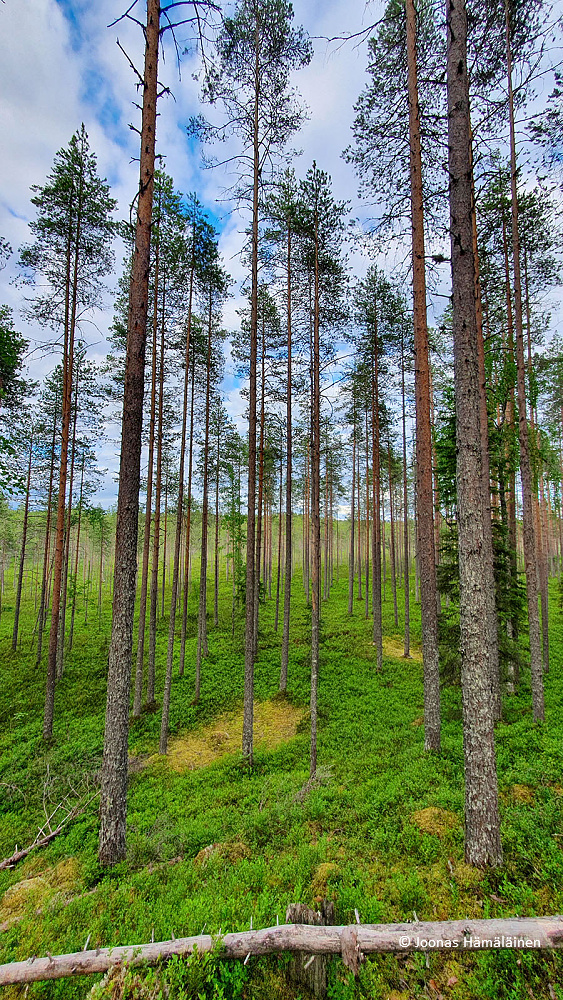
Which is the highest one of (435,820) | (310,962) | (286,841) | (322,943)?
(322,943)

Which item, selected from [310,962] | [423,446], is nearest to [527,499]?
[423,446]

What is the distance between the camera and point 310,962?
3.07 meters

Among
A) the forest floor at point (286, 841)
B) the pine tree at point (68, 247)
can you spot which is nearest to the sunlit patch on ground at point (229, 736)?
the forest floor at point (286, 841)

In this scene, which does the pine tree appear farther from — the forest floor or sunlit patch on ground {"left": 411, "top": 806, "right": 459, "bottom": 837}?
sunlit patch on ground {"left": 411, "top": 806, "right": 459, "bottom": 837}

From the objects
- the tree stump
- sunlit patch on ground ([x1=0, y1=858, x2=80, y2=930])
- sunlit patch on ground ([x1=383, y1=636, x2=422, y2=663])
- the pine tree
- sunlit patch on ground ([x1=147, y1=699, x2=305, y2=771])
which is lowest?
sunlit patch on ground ([x1=147, y1=699, x2=305, y2=771])

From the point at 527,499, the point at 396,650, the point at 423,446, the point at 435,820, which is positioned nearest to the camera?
the point at 435,820

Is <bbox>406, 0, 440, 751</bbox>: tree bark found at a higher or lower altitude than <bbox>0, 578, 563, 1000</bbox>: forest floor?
higher

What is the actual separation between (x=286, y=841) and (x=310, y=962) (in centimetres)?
288

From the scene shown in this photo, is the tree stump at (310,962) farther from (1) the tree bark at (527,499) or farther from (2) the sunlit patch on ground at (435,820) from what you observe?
(1) the tree bark at (527,499)

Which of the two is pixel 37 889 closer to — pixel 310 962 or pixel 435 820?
pixel 310 962

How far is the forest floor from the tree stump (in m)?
0.10

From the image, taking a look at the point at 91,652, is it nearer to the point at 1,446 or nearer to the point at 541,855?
the point at 1,446

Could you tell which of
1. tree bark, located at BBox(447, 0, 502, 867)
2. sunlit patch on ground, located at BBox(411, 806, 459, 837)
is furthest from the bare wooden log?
sunlit patch on ground, located at BBox(411, 806, 459, 837)

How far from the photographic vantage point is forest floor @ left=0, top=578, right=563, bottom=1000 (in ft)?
9.99
